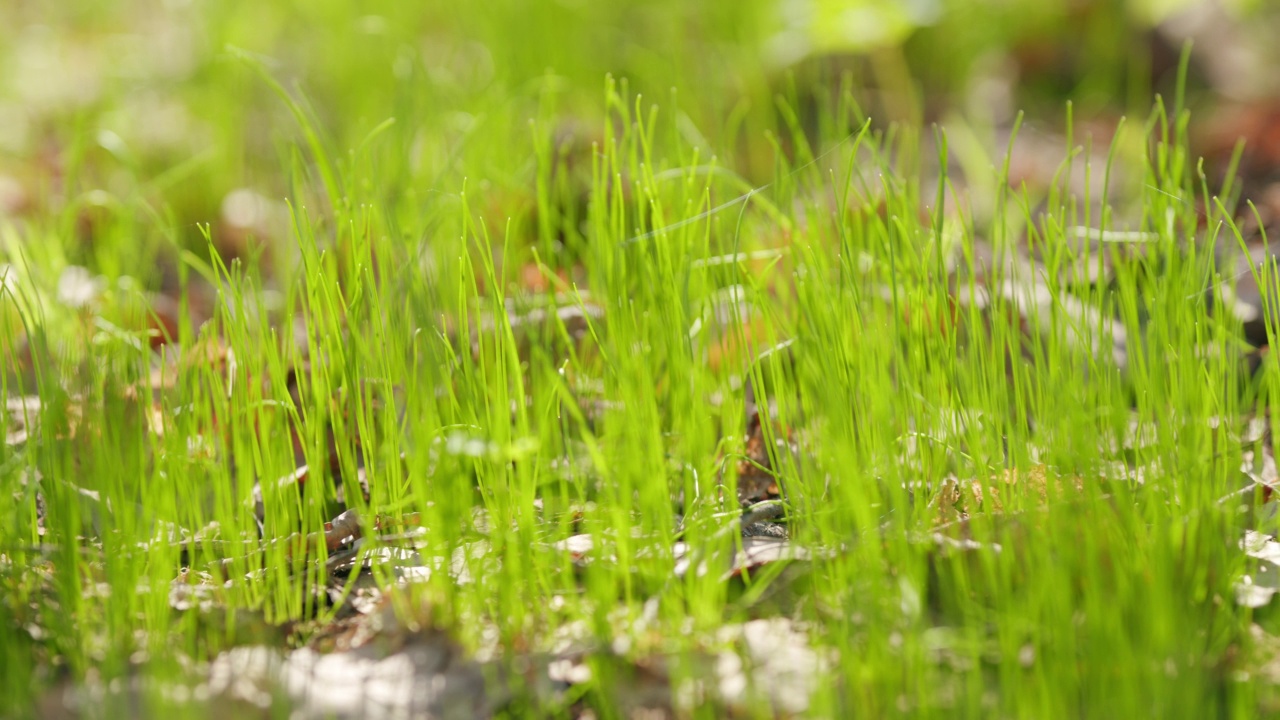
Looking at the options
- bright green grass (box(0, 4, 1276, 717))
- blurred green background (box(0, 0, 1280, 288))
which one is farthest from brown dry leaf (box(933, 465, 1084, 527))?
blurred green background (box(0, 0, 1280, 288))

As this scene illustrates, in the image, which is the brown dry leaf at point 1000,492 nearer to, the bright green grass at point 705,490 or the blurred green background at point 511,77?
the bright green grass at point 705,490

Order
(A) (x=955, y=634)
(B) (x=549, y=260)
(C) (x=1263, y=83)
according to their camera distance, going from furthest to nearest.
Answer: (C) (x=1263, y=83), (B) (x=549, y=260), (A) (x=955, y=634)

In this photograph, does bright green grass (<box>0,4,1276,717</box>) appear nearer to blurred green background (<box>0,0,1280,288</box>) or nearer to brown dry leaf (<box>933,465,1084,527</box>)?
brown dry leaf (<box>933,465,1084,527</box>)

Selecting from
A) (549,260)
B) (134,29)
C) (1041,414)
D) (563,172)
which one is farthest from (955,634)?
(134,29)

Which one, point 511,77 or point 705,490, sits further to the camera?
point 511,77

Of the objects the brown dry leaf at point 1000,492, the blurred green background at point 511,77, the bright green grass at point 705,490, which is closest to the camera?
the bright green grass at point 705,490

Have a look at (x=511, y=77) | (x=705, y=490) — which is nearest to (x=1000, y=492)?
(x=705, y=490)

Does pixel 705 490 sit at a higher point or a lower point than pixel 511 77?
lower

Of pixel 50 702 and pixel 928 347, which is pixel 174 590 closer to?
pixel 50 702

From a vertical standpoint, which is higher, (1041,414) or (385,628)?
(1041,414)

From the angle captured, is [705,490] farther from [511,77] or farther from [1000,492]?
[511,77]

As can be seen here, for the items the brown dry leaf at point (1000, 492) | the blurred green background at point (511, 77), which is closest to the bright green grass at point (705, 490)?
the brown dry leaf at point (1000, 492)
